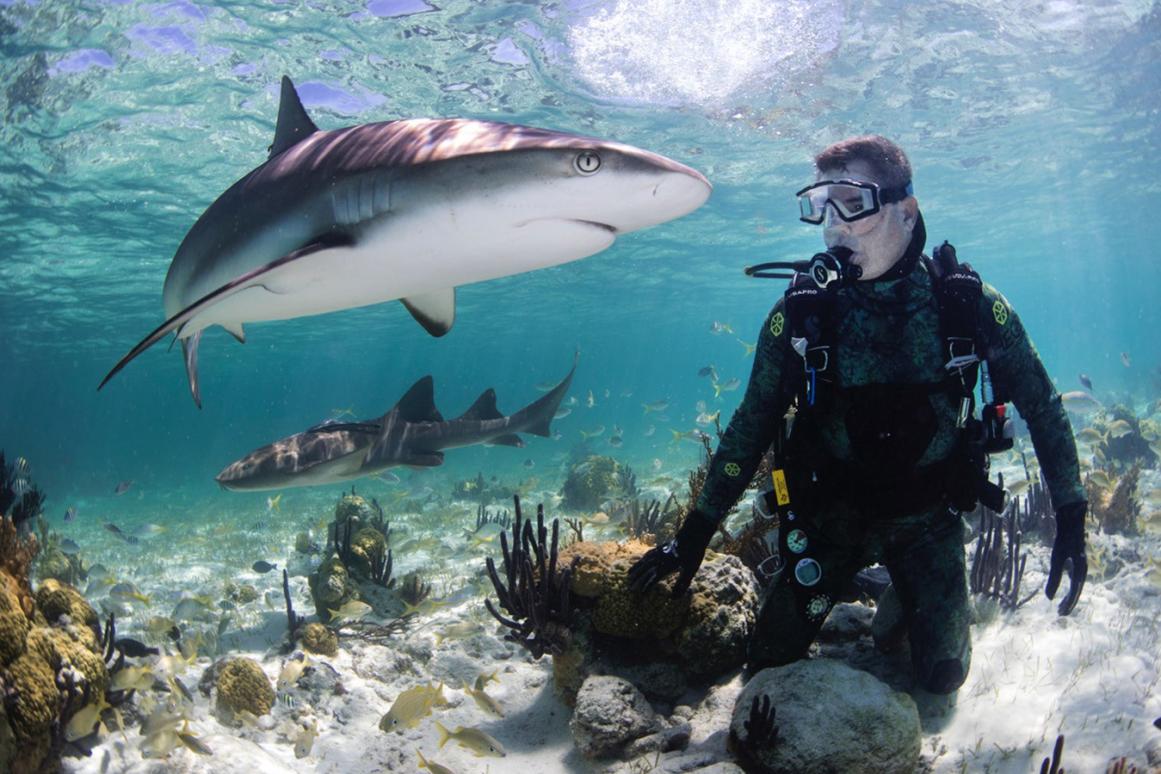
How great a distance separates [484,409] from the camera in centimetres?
659

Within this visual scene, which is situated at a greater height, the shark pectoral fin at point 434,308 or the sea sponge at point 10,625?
the shark pectoral fin at point 434,308

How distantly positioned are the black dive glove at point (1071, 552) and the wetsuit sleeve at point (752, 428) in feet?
5.29

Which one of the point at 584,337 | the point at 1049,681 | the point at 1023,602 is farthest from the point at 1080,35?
the point at 584,337

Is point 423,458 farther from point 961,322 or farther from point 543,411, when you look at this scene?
point 961,322

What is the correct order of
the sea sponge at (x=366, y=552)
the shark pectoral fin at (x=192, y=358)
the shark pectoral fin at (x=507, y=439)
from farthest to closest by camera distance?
the sea sponge at (x=366, y=552) < the shark pectoral fin at (x=507, y=439) < the shark pectoral fin at (x=192, y=358)

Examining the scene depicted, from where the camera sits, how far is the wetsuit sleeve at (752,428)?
3943 mm

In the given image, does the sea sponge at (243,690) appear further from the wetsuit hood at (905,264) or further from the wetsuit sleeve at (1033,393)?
the wetsuit sleeve at (1033,393)

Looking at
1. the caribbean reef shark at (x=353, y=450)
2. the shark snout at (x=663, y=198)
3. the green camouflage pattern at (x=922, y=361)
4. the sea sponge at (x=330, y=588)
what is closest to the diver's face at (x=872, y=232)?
the green camouflage pattern at (x=922, y=361)

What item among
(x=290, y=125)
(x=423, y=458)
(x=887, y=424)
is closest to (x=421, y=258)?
(x=290, y=125)

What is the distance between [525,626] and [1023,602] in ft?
13.7

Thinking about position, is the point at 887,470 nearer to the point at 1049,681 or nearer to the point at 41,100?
the point at 1049,681

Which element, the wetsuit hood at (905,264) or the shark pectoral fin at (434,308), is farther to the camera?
the shark pectoral fin at (434,308)

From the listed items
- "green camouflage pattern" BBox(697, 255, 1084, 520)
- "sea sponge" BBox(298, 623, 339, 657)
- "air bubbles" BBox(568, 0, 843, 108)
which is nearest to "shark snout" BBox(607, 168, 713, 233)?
"green camouflage pattern" BBox(697, 255, 1084, 520)

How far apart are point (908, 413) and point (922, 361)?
1.05 feet
